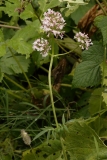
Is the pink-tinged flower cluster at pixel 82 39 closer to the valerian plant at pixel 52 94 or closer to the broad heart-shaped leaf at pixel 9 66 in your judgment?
the valerian plant at pixel 52 94

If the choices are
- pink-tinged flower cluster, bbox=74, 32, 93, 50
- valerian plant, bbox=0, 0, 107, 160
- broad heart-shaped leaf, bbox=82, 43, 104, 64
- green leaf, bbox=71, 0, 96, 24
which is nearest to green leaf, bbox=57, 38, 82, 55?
valerian plant, bbox=0, 0, 107, 160

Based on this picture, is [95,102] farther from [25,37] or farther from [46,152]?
[25,37]

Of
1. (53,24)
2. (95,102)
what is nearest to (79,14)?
(95,102)

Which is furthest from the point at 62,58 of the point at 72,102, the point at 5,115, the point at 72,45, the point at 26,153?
the point at 26,153

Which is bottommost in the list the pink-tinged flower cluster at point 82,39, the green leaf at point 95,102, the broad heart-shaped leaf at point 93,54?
the green leaf at point 95,102

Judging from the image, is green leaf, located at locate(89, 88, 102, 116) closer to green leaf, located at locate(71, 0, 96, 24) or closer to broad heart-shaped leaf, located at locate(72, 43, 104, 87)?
broad heart-shaped leaf, located at locate(72, 43, 104, 87)

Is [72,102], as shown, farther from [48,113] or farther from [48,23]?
[48,23]

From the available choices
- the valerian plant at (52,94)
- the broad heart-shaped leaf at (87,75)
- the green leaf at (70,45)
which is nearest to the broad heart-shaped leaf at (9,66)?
the valerian plant at (52,94)

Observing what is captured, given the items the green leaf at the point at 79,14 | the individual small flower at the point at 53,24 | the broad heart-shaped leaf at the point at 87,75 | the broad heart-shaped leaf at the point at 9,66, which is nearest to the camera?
the individual small flower at the point at 53,24
